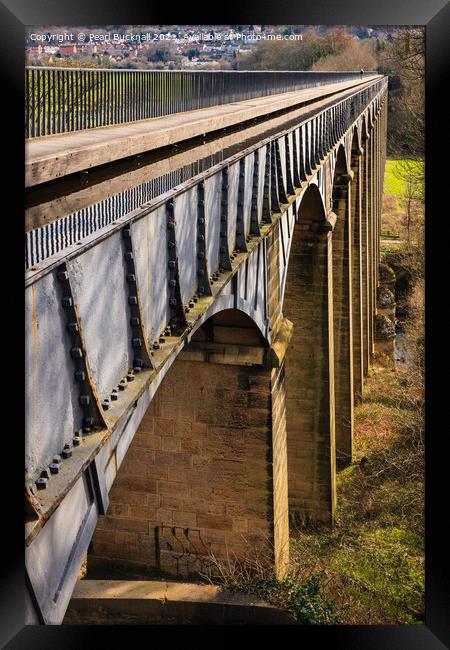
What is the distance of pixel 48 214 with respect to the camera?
19.9 feet

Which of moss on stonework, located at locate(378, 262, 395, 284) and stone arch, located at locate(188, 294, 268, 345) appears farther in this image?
moss on stonework, located at locate(378, 262, 395, 284)

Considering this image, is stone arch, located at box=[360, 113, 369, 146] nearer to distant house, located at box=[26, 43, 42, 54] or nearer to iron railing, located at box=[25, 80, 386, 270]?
iron railing, located at box=[25, 80, 386, 270]

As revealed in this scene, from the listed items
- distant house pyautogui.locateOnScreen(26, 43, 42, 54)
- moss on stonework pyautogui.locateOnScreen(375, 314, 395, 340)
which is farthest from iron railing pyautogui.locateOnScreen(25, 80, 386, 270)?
moss on stonework pyautogui.locateOnScreen(375, 314, 395, 340)

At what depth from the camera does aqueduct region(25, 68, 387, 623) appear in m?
5.22

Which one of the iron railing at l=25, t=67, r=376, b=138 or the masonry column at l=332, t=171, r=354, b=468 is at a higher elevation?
the iron railing at l=25, t=67, r=376, b=138

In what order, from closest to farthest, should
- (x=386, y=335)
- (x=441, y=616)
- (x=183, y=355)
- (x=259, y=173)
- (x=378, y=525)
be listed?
(x=441, y=616) → (x=259, y=173) → (x=183, y=355) → (x=378, y=525) → (x=386, y=335)

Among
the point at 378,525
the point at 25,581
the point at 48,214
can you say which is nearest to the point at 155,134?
the point at 48,214

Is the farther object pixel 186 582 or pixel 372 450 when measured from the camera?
pixel 372 450

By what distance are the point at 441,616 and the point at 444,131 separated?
440 centimetres

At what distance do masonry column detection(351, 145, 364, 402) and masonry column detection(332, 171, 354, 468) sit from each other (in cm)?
386

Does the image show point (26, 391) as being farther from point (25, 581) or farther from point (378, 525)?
point (378, 525)

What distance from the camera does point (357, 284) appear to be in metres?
34.0

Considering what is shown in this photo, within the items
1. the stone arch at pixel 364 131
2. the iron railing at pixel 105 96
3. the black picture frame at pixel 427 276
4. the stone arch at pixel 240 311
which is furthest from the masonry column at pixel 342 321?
the black picture frame at pixel 427 276

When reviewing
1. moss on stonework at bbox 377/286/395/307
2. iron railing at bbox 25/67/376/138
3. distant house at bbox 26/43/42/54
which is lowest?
moss on stonework at bbox 377/286/395/307
